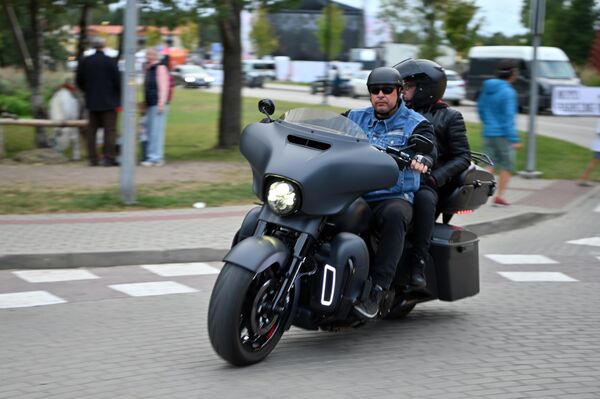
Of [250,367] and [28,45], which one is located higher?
[28,45]

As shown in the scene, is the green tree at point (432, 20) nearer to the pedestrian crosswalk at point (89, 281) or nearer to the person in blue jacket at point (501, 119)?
the person in blue jacket at point (501, 119)

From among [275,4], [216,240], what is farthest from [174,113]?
[216,240]

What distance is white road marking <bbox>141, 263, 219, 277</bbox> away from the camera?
859cm

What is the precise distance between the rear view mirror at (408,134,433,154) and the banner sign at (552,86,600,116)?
13.6 metres

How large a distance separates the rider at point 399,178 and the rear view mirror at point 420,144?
60 mm

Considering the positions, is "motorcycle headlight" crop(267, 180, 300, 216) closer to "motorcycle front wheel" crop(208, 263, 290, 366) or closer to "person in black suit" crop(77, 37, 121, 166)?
"motorcycle front wheel" crop(208, 263, 290, 366)

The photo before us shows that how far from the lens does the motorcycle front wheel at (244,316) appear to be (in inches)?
201

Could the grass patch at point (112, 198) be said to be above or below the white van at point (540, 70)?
below

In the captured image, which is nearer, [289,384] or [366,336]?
[289,384]

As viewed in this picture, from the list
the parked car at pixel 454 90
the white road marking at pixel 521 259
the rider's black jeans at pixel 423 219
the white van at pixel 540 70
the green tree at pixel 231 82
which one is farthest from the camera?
the parked car at pixel 454 90

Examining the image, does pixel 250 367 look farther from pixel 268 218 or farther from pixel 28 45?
pixel 28 45

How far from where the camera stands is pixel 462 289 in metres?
6.80

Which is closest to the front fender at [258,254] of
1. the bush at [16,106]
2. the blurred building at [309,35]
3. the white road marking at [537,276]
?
the white road marking at [537,276]

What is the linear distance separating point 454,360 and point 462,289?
1.00 meters
